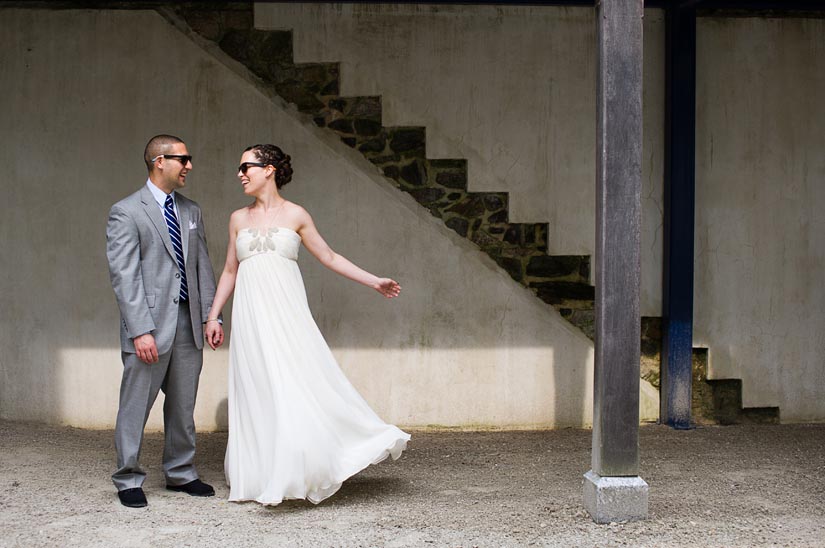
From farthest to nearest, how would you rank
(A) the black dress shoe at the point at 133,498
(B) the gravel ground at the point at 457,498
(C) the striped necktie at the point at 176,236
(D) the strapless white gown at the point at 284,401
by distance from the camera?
(C) the striped necktie at the point at 176,236 → (A) the black dress shoe at the point at 133,498 → (D) the strapless white gown at the point at 284,401 → (B) the gravel ground at the point at 457,498

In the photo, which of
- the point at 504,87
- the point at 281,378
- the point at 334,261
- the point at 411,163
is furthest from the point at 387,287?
the point at 504,87

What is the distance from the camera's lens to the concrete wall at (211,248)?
6.05 meters

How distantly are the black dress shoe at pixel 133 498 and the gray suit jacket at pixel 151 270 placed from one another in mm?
687

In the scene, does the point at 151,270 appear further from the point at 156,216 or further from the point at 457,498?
the point at 457,498

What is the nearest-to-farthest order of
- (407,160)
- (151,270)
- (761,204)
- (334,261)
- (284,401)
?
1. (284,401)
2. (151,270)
3. (334,261)
4. (407,160)
5. (761,204)

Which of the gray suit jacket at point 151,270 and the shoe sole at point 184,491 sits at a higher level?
the gray suit jacket at point 151,270

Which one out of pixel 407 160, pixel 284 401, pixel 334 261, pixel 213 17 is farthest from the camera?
pixel 407 160

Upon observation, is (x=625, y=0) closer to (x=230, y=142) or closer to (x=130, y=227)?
(x=130, y=227)

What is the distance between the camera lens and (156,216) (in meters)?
4.45

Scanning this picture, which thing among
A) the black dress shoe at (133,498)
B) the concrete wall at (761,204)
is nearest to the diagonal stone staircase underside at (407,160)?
the concrete wall at (761,204)

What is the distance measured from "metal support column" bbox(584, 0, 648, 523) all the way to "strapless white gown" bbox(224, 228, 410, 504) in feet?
3.28

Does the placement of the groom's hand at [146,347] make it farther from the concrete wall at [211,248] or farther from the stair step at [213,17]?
the stair step at [213,17]

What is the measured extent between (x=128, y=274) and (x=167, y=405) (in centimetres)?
75

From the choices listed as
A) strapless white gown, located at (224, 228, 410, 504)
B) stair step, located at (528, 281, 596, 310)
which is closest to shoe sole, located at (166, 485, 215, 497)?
strapless white gown, located at (224, 228, 410, 504)
